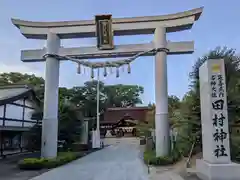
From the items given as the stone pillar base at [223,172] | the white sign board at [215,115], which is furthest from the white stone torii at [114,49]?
the stone pillar base at [223,172]

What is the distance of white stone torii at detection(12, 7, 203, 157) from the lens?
46.3 feet

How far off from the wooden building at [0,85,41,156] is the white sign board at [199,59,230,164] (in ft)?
35.4

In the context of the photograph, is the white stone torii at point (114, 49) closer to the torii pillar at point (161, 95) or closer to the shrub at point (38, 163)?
the torii pillar at point (161, 95)

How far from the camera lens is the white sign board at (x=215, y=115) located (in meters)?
8.63

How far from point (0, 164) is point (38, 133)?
3.39m

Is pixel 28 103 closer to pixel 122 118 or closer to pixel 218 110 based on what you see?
pixel 218 110

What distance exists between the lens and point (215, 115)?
8.88 meters

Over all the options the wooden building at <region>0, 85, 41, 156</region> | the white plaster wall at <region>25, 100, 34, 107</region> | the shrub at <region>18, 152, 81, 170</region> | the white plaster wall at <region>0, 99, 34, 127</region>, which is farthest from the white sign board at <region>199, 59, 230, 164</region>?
the white plaster wall at <region>25, 100, 34, 107</region>

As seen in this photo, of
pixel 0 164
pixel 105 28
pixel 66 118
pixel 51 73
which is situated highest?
pixel 105 28

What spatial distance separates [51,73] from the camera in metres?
14.9

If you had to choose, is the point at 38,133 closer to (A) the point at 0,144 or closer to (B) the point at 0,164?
(A) the point at 0,144

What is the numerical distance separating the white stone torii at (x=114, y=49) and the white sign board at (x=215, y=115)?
4.76 meters

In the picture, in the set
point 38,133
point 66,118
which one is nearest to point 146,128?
point 66,118

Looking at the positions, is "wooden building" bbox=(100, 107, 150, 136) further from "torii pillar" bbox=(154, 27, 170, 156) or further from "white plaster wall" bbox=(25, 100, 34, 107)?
"torii pillar" bbox=(154, 27, 170, 156)
